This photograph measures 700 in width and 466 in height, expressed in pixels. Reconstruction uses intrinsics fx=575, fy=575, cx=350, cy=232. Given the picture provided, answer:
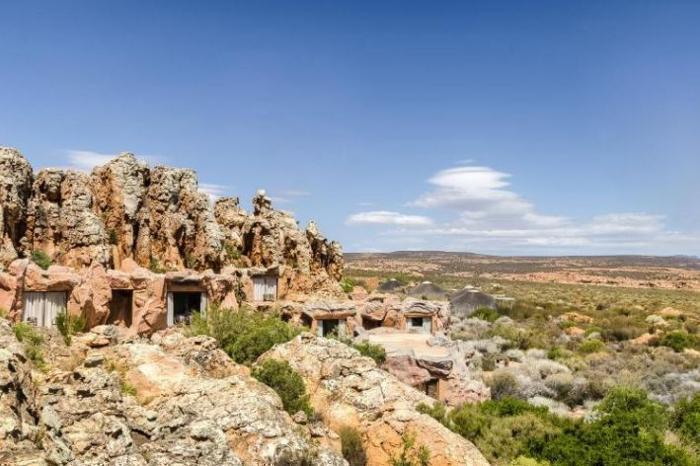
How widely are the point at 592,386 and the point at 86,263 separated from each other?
861 inches

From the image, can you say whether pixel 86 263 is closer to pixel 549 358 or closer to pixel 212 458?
pixel 212 458

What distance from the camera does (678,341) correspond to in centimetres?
3653

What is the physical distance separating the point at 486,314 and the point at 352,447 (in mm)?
36945

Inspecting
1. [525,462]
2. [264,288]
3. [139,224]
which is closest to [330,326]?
[264,288]

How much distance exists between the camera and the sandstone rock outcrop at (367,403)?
11547 mm

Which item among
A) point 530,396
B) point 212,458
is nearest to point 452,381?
point 530,396

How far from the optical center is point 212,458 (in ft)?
27.4

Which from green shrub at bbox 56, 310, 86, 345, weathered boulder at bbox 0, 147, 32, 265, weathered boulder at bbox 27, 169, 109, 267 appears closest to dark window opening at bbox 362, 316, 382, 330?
weathered boulder at bbox 27, 169, 109, 267

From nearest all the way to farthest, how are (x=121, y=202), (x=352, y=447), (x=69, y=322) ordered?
(x=352, y=447) < (x=69, y=322) < (x=121, y=202)

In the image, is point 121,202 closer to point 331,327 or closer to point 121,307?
point 121,307

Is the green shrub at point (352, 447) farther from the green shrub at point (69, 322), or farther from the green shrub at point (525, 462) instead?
the green shrub at point (69, 322)

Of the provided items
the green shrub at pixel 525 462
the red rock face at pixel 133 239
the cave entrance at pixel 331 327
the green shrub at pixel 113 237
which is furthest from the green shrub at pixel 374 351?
the green shrub at pixel 113 237

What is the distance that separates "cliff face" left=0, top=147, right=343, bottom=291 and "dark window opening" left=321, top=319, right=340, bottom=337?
394 centimetres

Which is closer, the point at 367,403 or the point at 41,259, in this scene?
the point at 367,403
